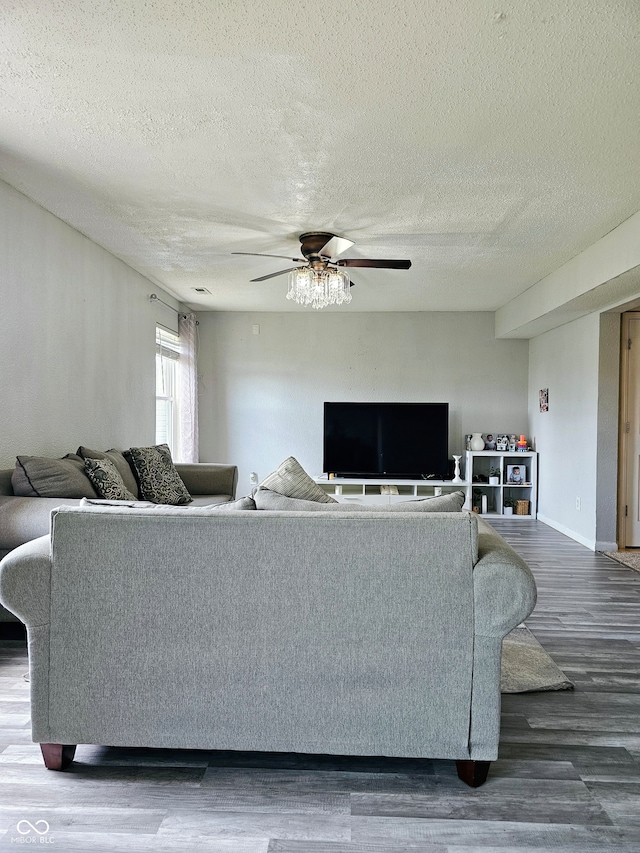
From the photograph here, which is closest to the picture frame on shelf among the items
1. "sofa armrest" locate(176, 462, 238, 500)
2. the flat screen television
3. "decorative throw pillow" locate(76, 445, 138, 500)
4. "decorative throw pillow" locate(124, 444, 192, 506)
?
the flat screen television

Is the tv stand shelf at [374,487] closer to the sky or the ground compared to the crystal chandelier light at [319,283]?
closer to the ground

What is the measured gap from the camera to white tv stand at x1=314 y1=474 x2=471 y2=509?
7.23 meters

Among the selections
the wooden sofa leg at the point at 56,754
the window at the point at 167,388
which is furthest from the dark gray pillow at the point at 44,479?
the window at the point at 167,388

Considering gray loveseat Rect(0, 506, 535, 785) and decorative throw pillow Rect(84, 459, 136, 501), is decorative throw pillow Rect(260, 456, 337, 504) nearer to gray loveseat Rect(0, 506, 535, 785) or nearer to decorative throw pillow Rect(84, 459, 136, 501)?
gray loveseat Rect(0, 506, 535, 785)

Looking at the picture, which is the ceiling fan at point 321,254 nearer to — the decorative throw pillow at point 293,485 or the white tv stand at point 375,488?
the decorative throw pillow at point 293,485

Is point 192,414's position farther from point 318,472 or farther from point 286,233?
point 286,233

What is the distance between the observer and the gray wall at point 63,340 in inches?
144

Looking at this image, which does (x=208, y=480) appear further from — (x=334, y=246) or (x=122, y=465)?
(x=334, y=246)

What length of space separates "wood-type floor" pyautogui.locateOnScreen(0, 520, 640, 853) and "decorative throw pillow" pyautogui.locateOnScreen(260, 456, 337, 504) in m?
0.92

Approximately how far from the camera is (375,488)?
761 centimetres

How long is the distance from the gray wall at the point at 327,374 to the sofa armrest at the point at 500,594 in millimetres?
5872

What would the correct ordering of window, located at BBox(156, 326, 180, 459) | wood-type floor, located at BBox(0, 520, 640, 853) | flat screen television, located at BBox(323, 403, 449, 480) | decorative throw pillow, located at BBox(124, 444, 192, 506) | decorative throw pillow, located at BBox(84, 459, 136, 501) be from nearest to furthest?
1. wood-type floor, located at BBox(0, 520, 640, 853)
2. decorative throw pillow, located at BBox(84, 459, 136, 501)
3. decorative throw pillow, located at BBox(124, 444, 192, 506)
4. window, located at BBox(156, 326, 180, 459)
5. flat screen television, located at BBox(323, 403, 449, 480)

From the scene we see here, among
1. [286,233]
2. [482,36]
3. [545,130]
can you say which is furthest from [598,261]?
[482,36]

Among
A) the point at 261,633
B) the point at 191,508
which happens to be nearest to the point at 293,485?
the point at 191,508
